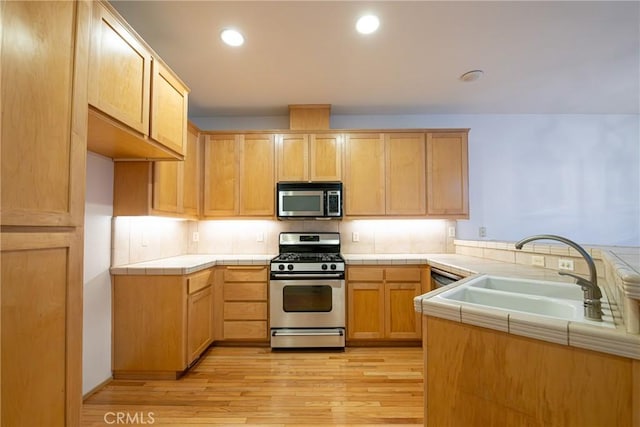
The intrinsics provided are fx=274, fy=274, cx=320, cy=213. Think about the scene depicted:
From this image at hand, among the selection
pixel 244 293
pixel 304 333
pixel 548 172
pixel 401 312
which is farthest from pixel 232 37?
pixel 548 172

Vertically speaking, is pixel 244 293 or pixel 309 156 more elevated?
pixel 309 156

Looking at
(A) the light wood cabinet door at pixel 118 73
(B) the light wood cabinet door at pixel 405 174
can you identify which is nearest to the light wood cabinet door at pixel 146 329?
(A) the light wood cabinet door at pixel 118 73

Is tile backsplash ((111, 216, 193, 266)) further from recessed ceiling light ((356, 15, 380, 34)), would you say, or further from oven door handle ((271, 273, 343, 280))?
recessed ceiling light ((356, 15, 380, 34))

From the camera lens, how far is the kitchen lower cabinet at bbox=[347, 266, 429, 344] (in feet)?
9.09

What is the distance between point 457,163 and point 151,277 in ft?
10.6

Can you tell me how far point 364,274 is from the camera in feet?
9.20

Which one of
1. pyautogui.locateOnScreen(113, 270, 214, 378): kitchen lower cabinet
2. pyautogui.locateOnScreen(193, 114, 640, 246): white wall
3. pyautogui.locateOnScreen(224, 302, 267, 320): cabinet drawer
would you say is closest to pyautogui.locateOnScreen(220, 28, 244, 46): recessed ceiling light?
pyautogui.locateOnScreen(193, 114, 640, 246): white wall

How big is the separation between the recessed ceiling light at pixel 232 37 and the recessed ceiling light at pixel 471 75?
6.54ft

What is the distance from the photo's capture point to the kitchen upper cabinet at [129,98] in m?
1.39

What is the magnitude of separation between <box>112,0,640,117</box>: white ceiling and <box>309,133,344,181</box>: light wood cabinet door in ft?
1.32

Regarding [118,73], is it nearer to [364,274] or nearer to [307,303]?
[307,303]

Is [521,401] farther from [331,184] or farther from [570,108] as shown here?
[570,108]

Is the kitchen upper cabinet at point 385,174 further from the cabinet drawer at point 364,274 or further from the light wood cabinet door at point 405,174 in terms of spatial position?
the cabinet drawer at point 364,274

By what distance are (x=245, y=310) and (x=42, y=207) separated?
213cm
